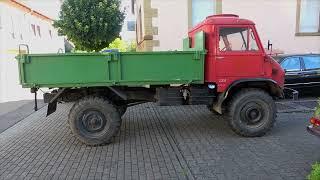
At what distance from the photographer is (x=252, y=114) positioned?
283 inches

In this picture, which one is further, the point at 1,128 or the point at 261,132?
the point at 1,128

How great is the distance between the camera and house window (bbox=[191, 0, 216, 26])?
12.7 meters

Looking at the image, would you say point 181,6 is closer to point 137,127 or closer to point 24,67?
point 137,127

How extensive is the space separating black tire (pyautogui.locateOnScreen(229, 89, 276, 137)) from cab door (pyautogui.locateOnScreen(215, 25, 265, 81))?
390 mm

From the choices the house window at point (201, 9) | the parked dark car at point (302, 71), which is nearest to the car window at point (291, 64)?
the parked dark car at point (302, 71)

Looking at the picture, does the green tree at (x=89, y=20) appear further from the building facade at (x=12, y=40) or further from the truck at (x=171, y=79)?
the truck at (x=171, y=79)

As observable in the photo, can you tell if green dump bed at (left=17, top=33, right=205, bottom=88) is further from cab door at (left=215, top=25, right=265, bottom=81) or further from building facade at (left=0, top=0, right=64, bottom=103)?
building facade at (left=0, top=0, right=64, bottom=103)

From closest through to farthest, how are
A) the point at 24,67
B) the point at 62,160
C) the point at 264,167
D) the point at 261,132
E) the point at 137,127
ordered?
the point at 264,167 < the point at 62,160 < the point at 24,67 < the point at 261,132 < the point at 137,127

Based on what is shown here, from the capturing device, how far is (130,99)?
7242mm

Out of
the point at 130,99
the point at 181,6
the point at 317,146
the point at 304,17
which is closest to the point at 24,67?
the point at 130,99

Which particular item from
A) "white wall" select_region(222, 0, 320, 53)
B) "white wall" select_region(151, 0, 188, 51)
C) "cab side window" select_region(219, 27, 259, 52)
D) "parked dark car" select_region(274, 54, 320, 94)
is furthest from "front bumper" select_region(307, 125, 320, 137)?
"white wall" select_region(222, 0, 320, 53)

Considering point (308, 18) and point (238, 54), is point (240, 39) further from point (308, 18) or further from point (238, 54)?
point (308, 18)

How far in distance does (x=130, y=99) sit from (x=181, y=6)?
6265 millimetres

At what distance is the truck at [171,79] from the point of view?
661cm
